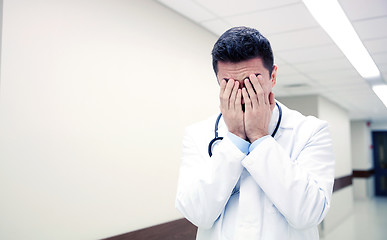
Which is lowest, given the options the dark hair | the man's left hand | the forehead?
the man's left hand

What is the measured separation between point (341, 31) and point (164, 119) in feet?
7.62

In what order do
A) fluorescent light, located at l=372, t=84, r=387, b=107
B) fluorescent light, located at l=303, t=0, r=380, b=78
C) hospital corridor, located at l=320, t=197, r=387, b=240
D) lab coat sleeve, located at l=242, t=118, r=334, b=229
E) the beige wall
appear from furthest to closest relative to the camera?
fluorescent light, located at l=372, t=84, r=387, b=107 < hospital corridor, located at l=320, t=197, r=387, b=240 < fluorescent light, located at l=303, t=0, r=380, b=78 < the beige wall < lab coat sleeve, located at l=242, t=118, r=334, b=229

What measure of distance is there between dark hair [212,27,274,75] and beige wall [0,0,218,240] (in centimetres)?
142

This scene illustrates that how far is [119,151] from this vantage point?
2.73 m

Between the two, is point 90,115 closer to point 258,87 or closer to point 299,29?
point 258,87

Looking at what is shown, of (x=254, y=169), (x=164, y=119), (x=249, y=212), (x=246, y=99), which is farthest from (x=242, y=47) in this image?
(x=164, y=119)

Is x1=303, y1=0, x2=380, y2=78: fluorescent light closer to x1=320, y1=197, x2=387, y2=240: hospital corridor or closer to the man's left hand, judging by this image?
the man's left hand

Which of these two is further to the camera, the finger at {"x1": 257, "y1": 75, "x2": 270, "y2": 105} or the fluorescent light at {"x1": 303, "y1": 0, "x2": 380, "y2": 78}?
the fluorescent light at {"x1": 303, "y1": 0, "x2": 380, "y2": 78}

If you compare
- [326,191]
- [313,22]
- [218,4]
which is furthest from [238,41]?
[313,22]

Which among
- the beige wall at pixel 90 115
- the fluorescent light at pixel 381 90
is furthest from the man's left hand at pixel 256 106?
the fluorescent light at pixel 381 90

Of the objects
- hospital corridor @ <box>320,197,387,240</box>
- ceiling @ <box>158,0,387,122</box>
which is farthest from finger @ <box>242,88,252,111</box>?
hospital corridor @ <box>320,197,387,240</box>

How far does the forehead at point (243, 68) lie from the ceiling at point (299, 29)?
2.23m

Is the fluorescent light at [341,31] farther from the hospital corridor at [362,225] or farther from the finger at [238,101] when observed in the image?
the hospital corridor at [362,225]

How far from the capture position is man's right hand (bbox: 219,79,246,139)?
111 cm
